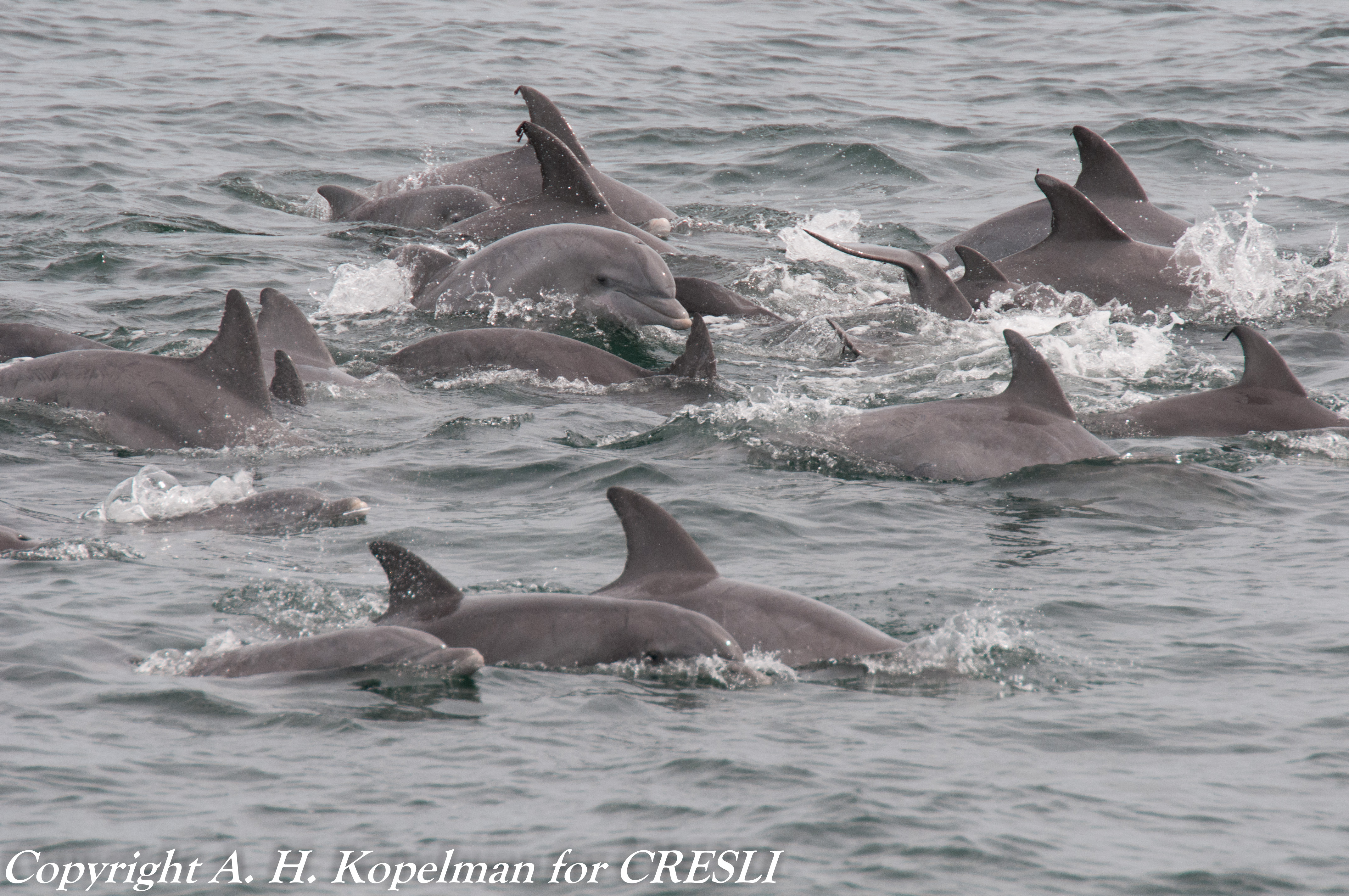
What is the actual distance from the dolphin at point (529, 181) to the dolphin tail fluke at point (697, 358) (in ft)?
17.0

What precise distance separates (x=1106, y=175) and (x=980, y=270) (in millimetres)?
2220

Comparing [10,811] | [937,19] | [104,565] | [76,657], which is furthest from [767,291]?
[937,19]

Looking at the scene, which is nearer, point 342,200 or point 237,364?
point 237,364

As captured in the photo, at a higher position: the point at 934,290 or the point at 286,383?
the point at 934,290

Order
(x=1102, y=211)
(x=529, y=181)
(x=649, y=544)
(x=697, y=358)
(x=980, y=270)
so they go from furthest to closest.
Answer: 1. (x=529, y=181)
2. (x=1102, y=211)
3. (x=980, y=270)
4. (x=697, y=358)
5. (x=649, y=544)

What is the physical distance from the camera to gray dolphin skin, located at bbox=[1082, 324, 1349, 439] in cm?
1020

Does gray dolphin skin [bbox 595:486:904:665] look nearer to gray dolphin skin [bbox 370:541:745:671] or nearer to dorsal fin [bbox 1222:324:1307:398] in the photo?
gray dolphin skin [bbox 370:541:745:671]

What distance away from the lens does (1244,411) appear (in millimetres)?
10281

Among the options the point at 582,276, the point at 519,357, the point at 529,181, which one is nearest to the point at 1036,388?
the point at 519,357

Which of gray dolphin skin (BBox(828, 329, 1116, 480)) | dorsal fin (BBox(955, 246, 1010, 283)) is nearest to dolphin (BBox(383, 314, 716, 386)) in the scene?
gray dolphin skin (BBox(828, 329, 1116, 480))

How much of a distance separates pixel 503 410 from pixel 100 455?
107 inches

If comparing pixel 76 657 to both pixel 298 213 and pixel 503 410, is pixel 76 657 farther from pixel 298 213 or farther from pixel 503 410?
pixel 298 213

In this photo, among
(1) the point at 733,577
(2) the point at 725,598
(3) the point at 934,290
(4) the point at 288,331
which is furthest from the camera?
(3) the point at 934,290

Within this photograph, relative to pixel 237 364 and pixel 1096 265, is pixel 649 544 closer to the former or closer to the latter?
pixel 237 364
